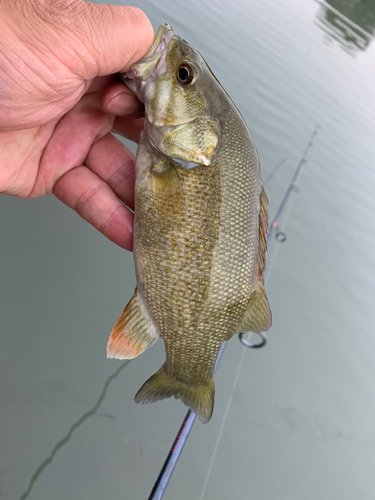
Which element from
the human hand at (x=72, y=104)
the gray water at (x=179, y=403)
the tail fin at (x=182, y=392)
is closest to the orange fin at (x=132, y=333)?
the tail fin at (x=182, y=392)

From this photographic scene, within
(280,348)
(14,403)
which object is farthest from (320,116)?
(14,403)

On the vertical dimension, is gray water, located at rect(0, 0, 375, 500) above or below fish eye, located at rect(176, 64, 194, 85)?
below

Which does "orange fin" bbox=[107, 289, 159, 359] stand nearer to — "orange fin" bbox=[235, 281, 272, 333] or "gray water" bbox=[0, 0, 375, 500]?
"orange fin" bbox=[235, 281, 272, 333]

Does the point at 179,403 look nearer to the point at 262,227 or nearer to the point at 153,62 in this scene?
the point at 262,227

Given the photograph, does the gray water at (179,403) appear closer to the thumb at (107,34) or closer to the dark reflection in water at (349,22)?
the thumb at (107,34)

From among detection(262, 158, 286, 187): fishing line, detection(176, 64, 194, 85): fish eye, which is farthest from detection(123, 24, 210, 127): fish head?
detection(262, 158, 286, 187): fishing line
